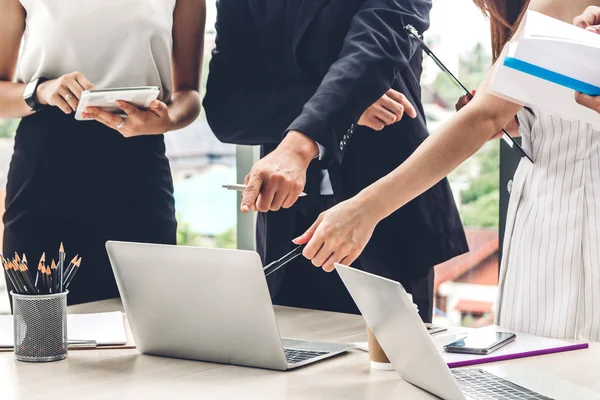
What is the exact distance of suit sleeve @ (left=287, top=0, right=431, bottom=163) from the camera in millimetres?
1773

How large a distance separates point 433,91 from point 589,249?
1.64 metres

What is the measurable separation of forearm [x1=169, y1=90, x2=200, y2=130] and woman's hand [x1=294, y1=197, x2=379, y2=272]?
2.82 ft

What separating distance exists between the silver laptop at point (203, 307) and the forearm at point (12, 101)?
835 mm

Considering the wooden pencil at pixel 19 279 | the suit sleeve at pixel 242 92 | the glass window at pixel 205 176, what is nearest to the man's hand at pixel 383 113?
the suit sleeve at pixel 242 92

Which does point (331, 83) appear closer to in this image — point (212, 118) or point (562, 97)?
point (212, 118)

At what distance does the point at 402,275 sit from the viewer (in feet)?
6.61

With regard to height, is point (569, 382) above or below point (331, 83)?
below

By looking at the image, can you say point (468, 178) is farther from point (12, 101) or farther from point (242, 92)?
point (12, 101)

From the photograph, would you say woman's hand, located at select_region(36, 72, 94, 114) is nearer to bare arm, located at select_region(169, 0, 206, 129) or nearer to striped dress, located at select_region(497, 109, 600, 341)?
bare arm, located at select_region(169, 0, 206, 129)

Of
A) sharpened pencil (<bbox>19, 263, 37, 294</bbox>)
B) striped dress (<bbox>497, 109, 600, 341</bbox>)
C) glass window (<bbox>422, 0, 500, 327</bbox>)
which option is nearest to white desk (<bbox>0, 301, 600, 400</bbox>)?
sharpened pencil (<bbox>19, 263, 37, 294</bbox>)

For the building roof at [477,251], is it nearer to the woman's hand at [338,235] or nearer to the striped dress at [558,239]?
the striped dress at [558,239]

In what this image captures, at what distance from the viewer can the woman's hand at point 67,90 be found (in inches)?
78.0

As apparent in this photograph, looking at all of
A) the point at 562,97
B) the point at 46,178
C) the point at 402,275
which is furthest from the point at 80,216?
the point at 562,97

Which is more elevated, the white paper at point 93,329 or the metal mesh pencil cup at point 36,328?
the metal mesh pencil cup at point 36,328
